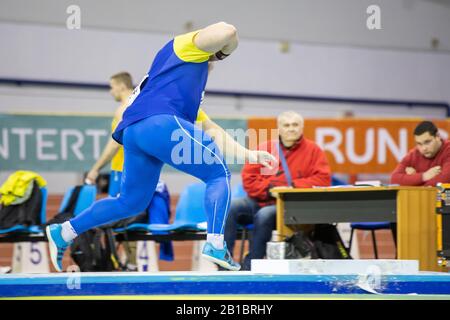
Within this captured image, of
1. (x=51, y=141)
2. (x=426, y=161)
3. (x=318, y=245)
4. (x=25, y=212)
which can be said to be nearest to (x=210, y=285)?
(x=318, y=245)

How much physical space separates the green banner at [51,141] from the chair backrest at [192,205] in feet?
5.48

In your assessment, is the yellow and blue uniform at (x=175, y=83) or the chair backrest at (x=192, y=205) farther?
the chair backrest at (x=192, y=205)

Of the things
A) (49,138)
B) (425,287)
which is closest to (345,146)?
(49,138)

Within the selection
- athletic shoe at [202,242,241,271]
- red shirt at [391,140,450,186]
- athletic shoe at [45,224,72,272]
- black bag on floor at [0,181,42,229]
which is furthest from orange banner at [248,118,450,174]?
athletic shoe at [202,242,241,271]

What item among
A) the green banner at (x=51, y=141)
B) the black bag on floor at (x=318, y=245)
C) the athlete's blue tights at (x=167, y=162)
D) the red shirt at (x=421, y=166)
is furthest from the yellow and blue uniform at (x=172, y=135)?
the green banner at (x=51, y=141)

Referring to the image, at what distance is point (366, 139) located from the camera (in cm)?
751

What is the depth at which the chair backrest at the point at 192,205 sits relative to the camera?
575cm

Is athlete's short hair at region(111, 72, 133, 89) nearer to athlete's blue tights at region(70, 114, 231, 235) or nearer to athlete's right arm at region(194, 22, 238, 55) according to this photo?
athlete's blue tights at region(70, 114, 231, 235)

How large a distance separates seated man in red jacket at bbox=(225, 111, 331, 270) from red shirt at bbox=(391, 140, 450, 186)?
1.65 ft

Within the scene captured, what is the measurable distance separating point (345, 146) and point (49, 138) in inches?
119

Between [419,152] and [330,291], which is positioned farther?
[419,152]

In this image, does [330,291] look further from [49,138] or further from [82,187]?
[49,138]

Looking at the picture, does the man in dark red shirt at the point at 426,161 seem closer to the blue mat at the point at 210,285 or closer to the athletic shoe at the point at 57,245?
the blue mat at the point at 210,285
